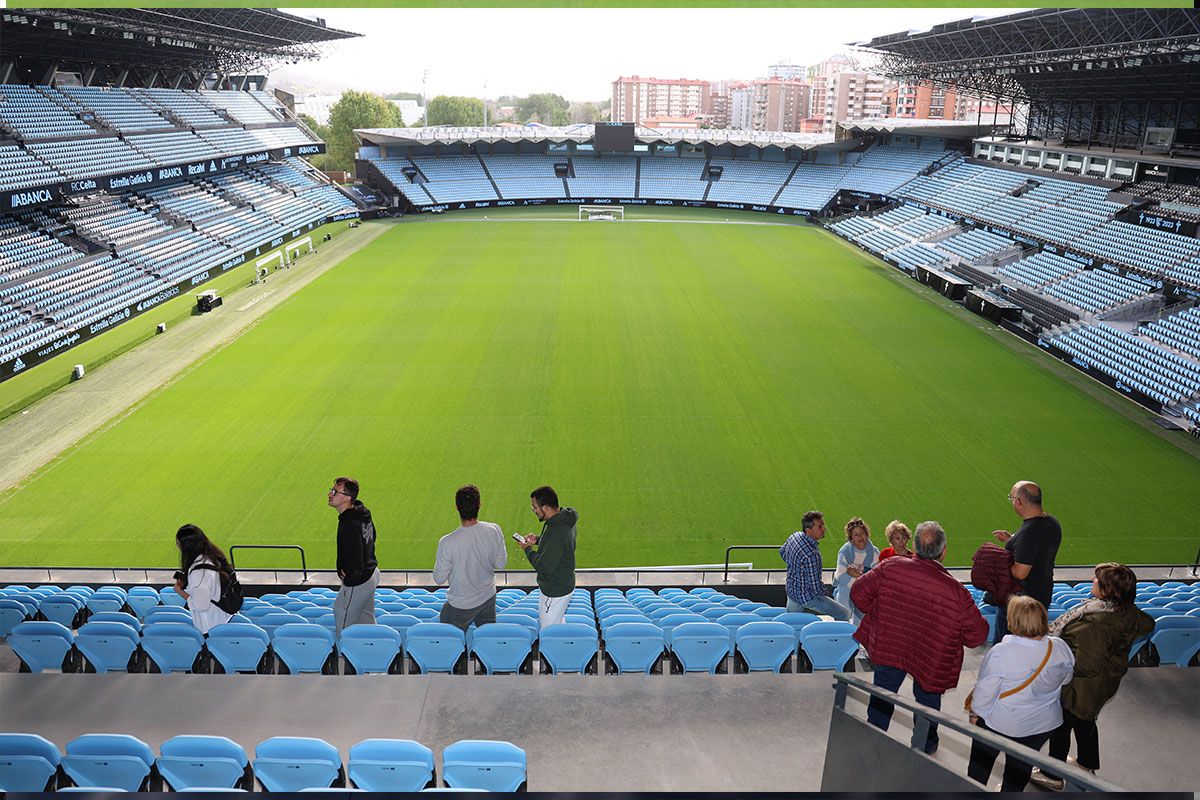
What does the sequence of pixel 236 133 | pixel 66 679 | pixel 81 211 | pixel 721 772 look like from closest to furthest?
pixel 721 772 < pixel 66 679 < pixel 81 211 < pixel 236 133

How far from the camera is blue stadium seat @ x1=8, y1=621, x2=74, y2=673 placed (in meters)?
7.41

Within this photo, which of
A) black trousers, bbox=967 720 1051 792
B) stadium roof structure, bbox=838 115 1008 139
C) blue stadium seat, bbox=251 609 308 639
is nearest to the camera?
black trousers, bbox=967 720 1051 792

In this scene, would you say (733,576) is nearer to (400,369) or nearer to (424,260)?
(400,369)

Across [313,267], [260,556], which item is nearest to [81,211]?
[313,267]

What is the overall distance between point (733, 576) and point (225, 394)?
15.2 m

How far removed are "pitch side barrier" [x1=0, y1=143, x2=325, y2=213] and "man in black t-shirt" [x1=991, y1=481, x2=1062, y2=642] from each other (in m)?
32.0

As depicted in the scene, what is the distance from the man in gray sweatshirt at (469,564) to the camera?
6.88 meters

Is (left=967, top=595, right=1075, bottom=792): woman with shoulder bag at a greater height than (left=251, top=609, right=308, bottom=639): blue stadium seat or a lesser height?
greater

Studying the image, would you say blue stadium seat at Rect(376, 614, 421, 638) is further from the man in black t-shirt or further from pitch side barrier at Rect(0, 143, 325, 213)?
pitch side barrier at Rect(0, 143, 325, 213)

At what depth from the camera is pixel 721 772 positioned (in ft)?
17.8

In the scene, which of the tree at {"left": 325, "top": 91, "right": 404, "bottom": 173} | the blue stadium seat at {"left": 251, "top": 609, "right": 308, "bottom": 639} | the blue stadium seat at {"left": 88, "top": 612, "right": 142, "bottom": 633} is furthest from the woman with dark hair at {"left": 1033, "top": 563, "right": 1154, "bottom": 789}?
the tree at {"left": 325, "top": 91, "right": 404, "bottom": 173}

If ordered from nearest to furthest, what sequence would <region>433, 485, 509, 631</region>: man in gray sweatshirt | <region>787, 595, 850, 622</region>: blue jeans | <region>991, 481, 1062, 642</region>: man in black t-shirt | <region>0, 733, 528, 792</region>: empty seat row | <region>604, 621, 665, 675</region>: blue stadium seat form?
Answer: <region>0, 733, 528, 792</region>: empty seat row
<region>991, 481, 1062, 642</region>: man in black t-shirt
<region>433, 485, 509, 631</region>: man in gray sweatshirt
<region>604, 621, 665, 675</region>: blue stadium seat
<region>787, 595, 850, 622</region>: blue jeans

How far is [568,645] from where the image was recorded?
7215 mm

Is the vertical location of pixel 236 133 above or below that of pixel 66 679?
above
